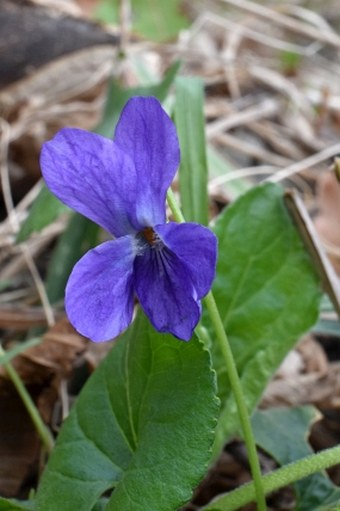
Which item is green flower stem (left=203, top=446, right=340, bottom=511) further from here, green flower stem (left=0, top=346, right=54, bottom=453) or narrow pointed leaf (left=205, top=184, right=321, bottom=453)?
green flower stem (left=0, top=346, right=54, bottom=453)

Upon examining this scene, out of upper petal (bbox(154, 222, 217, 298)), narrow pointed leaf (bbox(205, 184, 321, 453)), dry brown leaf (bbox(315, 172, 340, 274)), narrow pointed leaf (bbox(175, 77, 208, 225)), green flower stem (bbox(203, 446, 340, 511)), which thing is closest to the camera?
upper petal (bbox(154, 222, 217, 298))

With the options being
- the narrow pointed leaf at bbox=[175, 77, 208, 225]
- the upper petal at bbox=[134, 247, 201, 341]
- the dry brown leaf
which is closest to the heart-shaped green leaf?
the upper petal at bbox=[134, 247, 201, 341]

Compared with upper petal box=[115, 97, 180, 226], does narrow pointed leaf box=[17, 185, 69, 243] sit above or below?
below

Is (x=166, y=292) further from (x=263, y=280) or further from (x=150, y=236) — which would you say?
(x=263, y=280)

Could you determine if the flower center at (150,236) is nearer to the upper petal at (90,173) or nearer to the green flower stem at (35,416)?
the upper petal at (90,173)

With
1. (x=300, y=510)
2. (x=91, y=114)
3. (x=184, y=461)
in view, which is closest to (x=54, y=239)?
(x=91, y=114)

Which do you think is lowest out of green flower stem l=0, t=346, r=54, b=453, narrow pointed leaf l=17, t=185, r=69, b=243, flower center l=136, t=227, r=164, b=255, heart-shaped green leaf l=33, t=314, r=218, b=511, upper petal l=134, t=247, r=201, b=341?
green flower stem l=0, t=346, r=54, b=453

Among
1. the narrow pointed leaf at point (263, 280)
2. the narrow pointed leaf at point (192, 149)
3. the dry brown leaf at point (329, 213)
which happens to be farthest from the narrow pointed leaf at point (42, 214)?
the dry brown leaf at point (329, 213)
